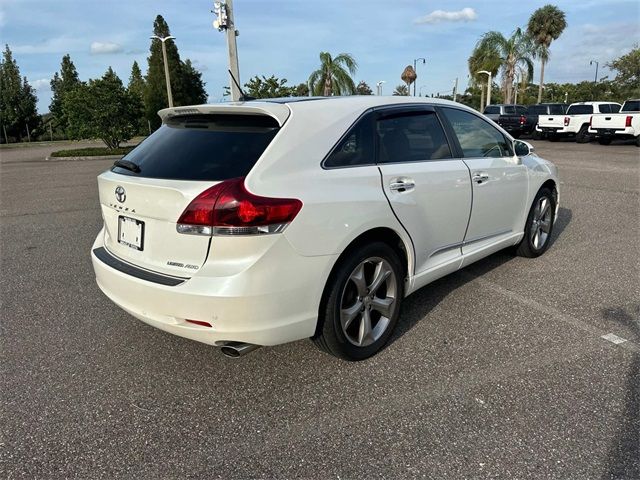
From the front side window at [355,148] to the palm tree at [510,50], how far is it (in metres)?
38.6

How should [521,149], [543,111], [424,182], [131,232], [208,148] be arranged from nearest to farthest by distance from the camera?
[208,148], [131,232], [424,182], [521,149], [543,111]

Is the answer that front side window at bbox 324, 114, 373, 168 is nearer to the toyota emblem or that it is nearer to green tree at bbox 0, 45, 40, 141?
the toyota emblem

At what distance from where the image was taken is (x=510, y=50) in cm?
3666

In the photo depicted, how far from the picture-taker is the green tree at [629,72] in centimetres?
4697

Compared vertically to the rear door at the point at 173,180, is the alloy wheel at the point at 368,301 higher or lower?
lower

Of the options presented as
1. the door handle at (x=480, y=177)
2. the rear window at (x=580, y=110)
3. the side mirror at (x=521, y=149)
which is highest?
the rear window at (x=580, y=110)

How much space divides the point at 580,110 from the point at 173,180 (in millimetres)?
23534

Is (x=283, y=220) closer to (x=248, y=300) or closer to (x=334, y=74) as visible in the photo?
(x=248, y=300)

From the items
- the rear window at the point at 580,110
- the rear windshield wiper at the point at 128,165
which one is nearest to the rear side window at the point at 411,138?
the rear windshield wiper at the point at 128,165

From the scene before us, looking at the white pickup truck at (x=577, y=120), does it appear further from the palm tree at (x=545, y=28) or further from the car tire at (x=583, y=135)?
the palm tree at (x=545, y=28)

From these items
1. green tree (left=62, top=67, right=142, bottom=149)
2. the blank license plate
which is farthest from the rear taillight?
green tree (left=62, top=67, right=142, bottom=149)

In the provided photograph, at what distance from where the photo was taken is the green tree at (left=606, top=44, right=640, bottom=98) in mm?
46969

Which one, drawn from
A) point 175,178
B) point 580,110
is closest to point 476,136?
point 175,178

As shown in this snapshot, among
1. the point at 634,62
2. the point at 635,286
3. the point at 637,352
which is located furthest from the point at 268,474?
the point at 634,62
